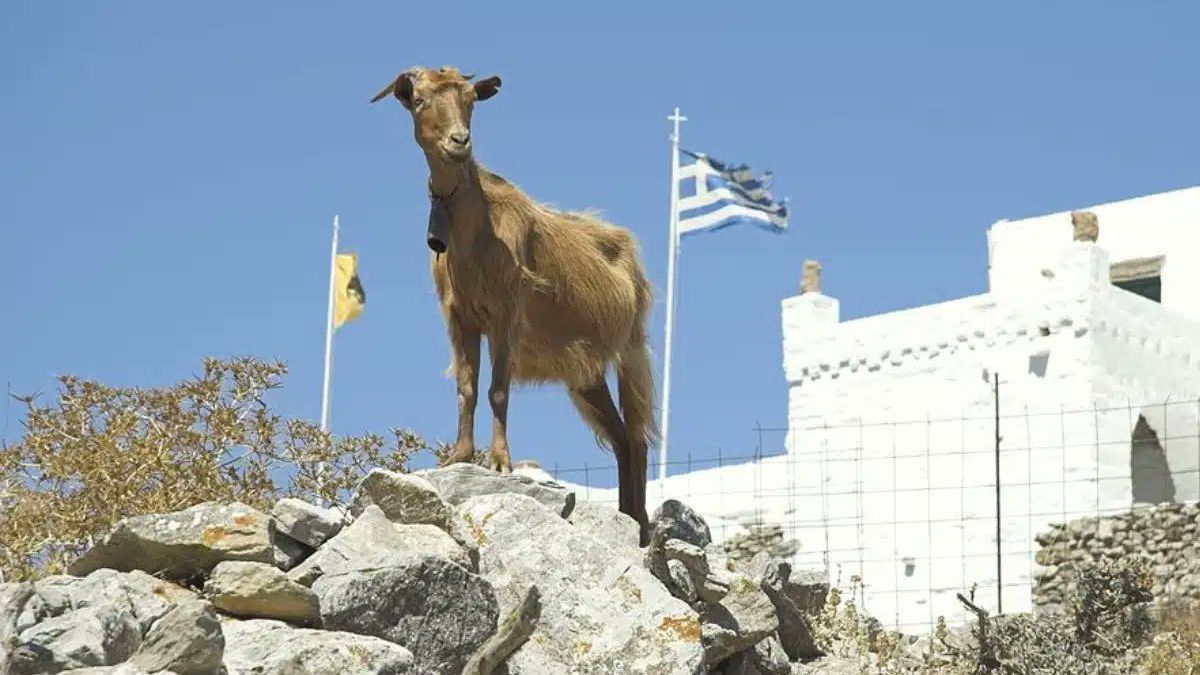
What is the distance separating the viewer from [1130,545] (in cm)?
2494

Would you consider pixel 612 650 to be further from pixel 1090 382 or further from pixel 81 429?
pixel 1090 382

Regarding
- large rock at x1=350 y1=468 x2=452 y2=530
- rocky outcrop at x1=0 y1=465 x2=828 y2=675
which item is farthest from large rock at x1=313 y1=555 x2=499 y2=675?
large rock at x1=350 y1=468 x2=452 y2=530

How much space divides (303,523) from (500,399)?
1.82 meters

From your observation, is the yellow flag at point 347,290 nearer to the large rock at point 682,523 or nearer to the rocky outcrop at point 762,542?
the rocky outcrop at point 762,542

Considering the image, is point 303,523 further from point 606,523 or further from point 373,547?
point 606,523

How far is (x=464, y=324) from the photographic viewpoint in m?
12.2

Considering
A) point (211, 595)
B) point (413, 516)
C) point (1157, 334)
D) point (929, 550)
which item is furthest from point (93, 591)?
point (1157, 334)

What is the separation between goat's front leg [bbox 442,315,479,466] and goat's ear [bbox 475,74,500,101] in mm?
1221

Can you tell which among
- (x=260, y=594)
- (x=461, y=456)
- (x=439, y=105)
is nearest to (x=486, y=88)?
(x=439, y=105)

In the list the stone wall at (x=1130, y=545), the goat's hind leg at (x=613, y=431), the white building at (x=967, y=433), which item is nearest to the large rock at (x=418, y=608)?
the goat's hind leg at (x=613, y=431)

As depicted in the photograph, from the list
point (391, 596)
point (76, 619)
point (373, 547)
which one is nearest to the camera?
point (76, 619)

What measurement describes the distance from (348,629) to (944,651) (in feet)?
19.6

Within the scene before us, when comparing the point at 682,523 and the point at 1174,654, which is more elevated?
the point at 682,523

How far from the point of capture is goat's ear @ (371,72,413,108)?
1176 cm
